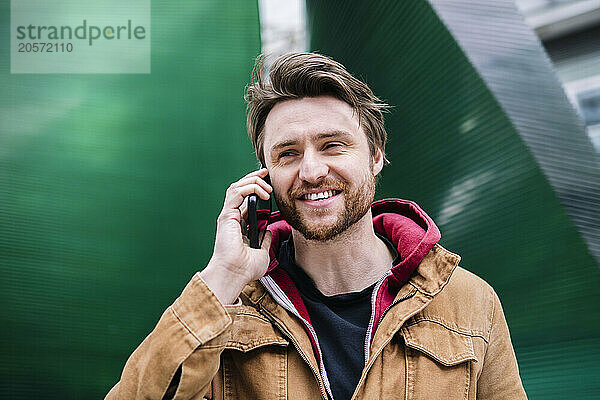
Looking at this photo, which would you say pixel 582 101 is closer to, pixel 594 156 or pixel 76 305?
pixel 594 156

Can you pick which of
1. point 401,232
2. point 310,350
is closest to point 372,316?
point 310,350

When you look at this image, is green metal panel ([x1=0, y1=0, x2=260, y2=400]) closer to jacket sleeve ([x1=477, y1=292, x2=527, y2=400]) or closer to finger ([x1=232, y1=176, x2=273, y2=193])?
finger ([x1=232, y1=176, x2=273, y2=193])

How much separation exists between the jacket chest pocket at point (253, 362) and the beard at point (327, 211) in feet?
0.91

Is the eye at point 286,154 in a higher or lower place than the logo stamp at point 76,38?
lower

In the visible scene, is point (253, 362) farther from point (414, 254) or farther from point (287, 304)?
point (414, 254)

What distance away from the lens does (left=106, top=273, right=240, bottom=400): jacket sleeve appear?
137 centimetres

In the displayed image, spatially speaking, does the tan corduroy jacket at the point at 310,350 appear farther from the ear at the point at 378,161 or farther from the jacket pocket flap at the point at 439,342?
the ear at the point at 378,161

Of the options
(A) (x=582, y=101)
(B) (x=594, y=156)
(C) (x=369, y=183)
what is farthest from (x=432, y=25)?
(C) (x=369, y=183)

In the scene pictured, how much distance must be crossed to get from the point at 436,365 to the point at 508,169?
0.94 m

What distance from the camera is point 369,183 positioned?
68.4 inches

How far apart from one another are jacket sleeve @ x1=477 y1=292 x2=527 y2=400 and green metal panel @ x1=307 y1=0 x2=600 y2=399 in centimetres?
50

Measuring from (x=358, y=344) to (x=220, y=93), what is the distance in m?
1.95

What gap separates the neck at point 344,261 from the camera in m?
1.73

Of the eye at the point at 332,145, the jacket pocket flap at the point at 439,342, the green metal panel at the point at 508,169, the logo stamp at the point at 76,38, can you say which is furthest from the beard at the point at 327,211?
the logo stamp at the point at 76,38
